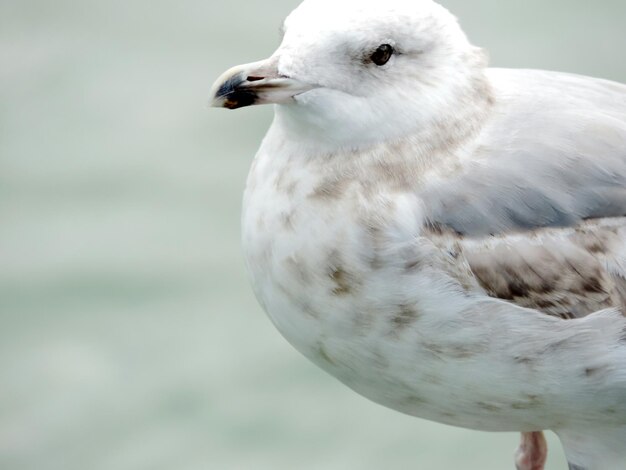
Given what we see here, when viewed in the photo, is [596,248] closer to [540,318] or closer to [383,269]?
[540,318]

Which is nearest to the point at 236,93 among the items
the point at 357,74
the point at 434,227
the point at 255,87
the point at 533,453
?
the point at 255,87

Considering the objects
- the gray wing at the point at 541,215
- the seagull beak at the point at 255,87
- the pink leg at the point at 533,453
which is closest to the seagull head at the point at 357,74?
the seagull beak at the point at 255,87

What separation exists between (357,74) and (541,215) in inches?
13.8

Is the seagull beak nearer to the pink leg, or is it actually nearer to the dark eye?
the dark eye

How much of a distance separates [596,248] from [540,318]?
0.14m

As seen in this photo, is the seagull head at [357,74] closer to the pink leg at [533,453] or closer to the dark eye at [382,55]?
the dark eye at [382,55]

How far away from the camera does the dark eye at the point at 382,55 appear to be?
2.20 m

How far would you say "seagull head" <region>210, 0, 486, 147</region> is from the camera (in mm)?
2166

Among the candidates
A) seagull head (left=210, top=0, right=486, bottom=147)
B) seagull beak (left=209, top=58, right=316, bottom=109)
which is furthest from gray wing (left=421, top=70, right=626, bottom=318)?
seagull beak (left=209, top=58, right=316, bottom=109)

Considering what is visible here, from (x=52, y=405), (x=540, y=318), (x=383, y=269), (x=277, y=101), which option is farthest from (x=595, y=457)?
(x=52, y=405)

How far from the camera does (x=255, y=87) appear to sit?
215cm

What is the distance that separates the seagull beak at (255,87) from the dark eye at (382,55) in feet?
0.35

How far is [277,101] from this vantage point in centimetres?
215

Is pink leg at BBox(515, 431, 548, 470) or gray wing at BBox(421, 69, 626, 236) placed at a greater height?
gray wing at BBox(421, 69, 626, 236)
